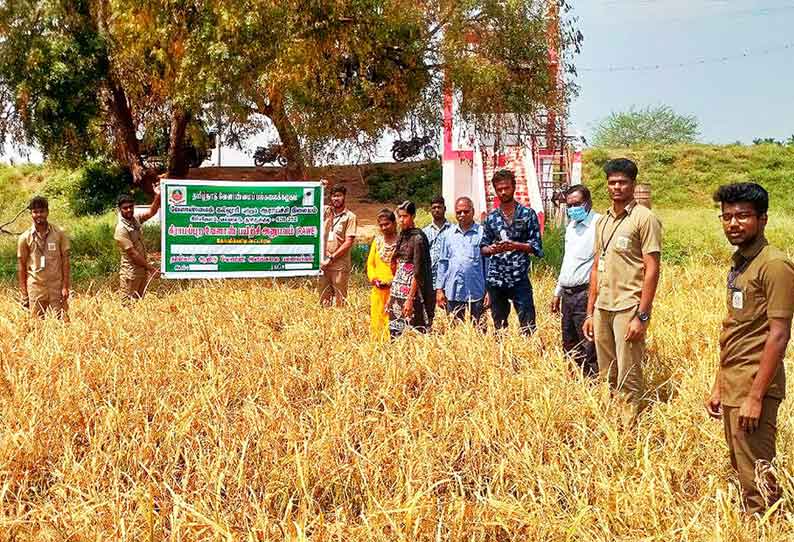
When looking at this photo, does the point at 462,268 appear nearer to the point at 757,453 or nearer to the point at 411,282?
the point at 411,282

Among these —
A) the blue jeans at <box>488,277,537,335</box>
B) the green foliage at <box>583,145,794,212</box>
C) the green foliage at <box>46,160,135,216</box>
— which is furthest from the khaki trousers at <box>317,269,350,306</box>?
the green foliage at <box>583,145,794,212</box>

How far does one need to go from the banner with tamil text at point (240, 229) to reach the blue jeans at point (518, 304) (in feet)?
11.5

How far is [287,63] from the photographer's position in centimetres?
961

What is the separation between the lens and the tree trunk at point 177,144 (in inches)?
525

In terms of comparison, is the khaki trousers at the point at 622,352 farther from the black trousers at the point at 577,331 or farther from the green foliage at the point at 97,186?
the green foliage at the point at 97,186

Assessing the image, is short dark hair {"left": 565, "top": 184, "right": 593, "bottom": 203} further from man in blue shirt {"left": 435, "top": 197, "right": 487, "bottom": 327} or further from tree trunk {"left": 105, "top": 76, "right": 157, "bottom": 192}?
tree trunk {"left": 105, "top": 76, "right": 157, "bottom": 192}

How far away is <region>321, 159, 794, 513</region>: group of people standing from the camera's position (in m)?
3.12

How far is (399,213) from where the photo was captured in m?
6.06

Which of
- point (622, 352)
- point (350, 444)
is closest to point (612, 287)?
point (622, 352)

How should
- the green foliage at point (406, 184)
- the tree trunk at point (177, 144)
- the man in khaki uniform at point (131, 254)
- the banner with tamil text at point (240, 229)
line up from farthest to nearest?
the green foliage at point (406, 184) → the tree trunk at point (177, 144) → the banner with tamil text at point (240, 229) → the man in khaki uniform at point (131, 254)

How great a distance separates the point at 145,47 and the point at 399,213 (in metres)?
6.39

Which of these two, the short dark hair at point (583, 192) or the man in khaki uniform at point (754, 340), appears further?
the short dark hair at point (583, 192)

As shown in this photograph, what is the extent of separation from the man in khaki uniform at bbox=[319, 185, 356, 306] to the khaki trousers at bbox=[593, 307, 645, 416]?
370cm

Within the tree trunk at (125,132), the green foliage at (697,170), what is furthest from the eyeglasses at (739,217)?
the green foliage at (697,170)
